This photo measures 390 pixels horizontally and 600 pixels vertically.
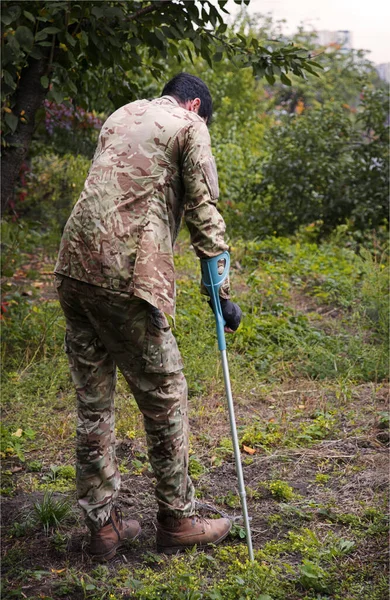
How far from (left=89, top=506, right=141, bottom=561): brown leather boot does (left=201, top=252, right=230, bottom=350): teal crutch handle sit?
945mm

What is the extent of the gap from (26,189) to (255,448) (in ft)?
19.2

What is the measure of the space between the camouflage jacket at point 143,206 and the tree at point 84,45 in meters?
1.26

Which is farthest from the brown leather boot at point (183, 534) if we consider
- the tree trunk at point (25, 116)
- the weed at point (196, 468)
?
the tree trunk at point (25, 116)

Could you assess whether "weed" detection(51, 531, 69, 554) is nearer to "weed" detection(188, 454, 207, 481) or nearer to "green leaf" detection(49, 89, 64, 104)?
"weed" detection(188, 454, 207, 481)

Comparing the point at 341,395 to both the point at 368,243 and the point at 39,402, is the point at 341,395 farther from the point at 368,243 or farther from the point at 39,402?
the point at 368,243

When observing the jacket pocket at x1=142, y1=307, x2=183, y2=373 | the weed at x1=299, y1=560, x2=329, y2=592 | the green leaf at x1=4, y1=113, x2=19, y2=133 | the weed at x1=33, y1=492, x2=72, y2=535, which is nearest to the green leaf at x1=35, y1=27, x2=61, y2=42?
the green leaf at x1=4, y1=113, x2=19, y2=133

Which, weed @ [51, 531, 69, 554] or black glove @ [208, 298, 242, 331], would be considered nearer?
black glove @ [208, 298, 242, 331]

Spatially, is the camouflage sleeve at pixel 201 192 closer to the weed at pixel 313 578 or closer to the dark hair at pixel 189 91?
the dark hair at pixel 189 91

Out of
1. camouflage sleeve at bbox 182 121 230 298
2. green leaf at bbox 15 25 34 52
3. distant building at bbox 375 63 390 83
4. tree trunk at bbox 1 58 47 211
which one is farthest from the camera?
distant building at bbox 375 63 390 83

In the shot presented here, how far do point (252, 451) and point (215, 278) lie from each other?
1.49 metres

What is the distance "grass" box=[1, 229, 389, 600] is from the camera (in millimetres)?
3041

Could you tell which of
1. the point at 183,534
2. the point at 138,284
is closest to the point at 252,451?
the point at 183,534

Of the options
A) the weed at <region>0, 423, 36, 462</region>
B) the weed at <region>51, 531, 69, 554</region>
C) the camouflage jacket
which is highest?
the camouflage jacket

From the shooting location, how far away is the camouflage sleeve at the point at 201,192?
3.02m
